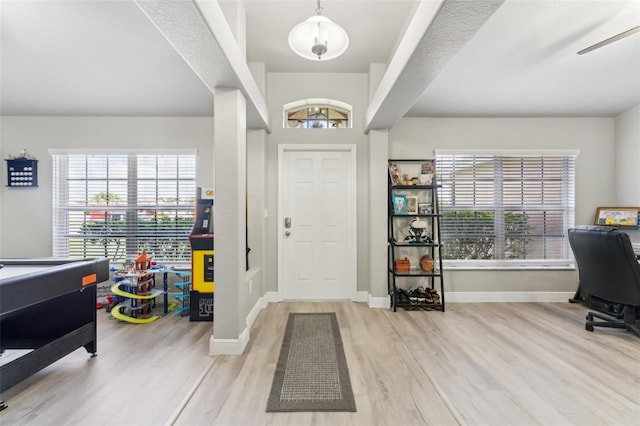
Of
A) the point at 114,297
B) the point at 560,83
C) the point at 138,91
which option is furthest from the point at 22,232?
the point at 560,83

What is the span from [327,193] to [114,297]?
304 cm

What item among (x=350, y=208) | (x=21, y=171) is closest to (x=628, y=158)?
(x=350, y=208)

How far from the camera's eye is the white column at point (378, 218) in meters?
3.57

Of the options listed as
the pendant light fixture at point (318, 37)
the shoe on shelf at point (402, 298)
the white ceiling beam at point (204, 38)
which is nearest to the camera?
the white ceiling beam at point (204, 38)

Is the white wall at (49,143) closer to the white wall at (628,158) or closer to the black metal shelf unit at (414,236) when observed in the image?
the black metal shelf unit at (414,236)

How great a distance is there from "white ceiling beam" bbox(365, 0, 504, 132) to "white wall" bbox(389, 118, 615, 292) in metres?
1.24

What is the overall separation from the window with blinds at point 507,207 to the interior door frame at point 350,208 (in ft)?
4.12

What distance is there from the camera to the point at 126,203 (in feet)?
13.3

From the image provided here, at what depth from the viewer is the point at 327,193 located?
383 cm

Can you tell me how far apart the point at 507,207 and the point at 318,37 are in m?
3.62

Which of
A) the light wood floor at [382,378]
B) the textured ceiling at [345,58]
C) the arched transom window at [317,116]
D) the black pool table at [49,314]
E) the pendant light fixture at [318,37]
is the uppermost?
the textured ceiling at [345,58]

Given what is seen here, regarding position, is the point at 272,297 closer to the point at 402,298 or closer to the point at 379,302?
the point at 379,302

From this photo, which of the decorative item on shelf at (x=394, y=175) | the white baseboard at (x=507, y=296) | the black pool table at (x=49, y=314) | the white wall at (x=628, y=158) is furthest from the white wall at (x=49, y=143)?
the white wall at (x=628, y=158)

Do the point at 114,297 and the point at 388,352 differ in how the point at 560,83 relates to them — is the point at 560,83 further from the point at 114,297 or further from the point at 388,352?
the point at 114,297
